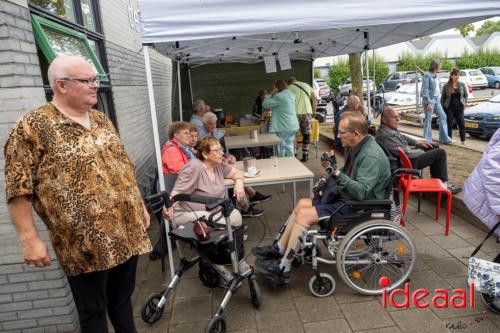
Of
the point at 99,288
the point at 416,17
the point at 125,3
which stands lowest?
the point at 99,288

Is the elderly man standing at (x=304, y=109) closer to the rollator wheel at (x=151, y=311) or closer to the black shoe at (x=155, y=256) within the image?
the black shoe at (x=155, y=256)

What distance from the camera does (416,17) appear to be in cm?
285

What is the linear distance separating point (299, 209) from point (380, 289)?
2.72ft

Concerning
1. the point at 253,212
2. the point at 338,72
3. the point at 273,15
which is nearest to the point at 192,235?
the point at 273,15

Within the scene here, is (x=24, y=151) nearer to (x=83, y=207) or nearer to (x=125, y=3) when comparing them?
(x=83, y=207)

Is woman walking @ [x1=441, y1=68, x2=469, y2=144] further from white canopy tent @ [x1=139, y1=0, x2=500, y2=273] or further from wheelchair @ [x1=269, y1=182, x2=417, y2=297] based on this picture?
wheelchair @ [x1=269, y1=182, x2=417, y2=297]

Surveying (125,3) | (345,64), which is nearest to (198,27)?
(125,3)

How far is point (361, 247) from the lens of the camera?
280 centimetres

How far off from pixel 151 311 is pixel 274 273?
3.00ft

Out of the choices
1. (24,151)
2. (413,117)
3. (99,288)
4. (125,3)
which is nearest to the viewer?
(24,151)

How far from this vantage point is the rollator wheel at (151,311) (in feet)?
8.13

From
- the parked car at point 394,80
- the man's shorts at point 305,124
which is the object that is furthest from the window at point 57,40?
the parked car at point 394,80

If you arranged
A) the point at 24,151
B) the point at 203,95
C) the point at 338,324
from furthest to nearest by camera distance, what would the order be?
the point at 203,95
the point at 338,324
the point at 24,151

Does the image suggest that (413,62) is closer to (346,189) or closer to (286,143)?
(286,143)
